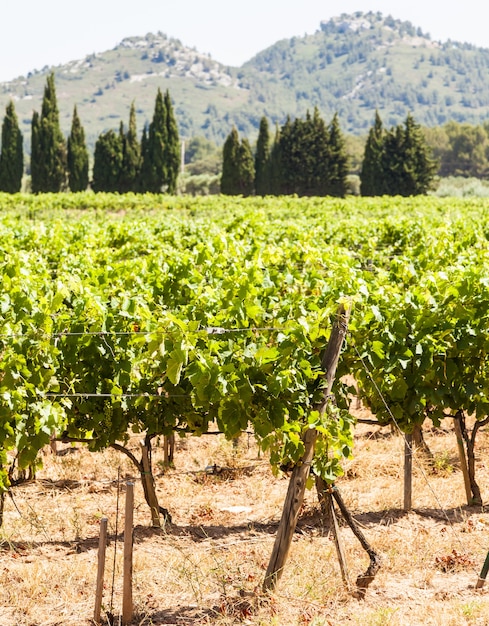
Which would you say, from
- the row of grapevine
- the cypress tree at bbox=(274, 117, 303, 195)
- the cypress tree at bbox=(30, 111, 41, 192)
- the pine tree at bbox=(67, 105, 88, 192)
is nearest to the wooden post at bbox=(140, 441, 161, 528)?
the row of grapevine

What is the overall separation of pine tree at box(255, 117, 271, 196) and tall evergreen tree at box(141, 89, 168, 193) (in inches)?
289

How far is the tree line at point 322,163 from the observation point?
51906 mm

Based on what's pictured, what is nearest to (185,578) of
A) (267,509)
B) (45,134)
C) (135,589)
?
(135,589)

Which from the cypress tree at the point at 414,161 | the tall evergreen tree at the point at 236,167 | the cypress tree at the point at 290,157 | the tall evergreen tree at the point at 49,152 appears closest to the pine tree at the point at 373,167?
the cypress tree at the point at 414,161

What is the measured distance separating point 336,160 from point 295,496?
171 ft

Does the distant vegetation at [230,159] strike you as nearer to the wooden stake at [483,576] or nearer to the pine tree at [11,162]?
the pine tree at [11,162]

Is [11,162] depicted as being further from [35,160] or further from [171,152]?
[171,152]

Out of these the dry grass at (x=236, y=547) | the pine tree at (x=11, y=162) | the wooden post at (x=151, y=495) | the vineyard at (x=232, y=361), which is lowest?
the dry grass at (x=236, y=547)

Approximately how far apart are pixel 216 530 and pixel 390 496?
152 cm

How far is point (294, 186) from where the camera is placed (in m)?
55.7

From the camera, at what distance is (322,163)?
178 ft

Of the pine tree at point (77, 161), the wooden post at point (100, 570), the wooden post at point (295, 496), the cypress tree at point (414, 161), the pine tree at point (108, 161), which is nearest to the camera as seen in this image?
the wooden post at point (100, 570)

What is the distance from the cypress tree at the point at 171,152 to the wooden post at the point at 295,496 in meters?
48.5

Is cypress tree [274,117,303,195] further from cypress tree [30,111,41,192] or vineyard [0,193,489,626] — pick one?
vineyard [0,193,489,626]
